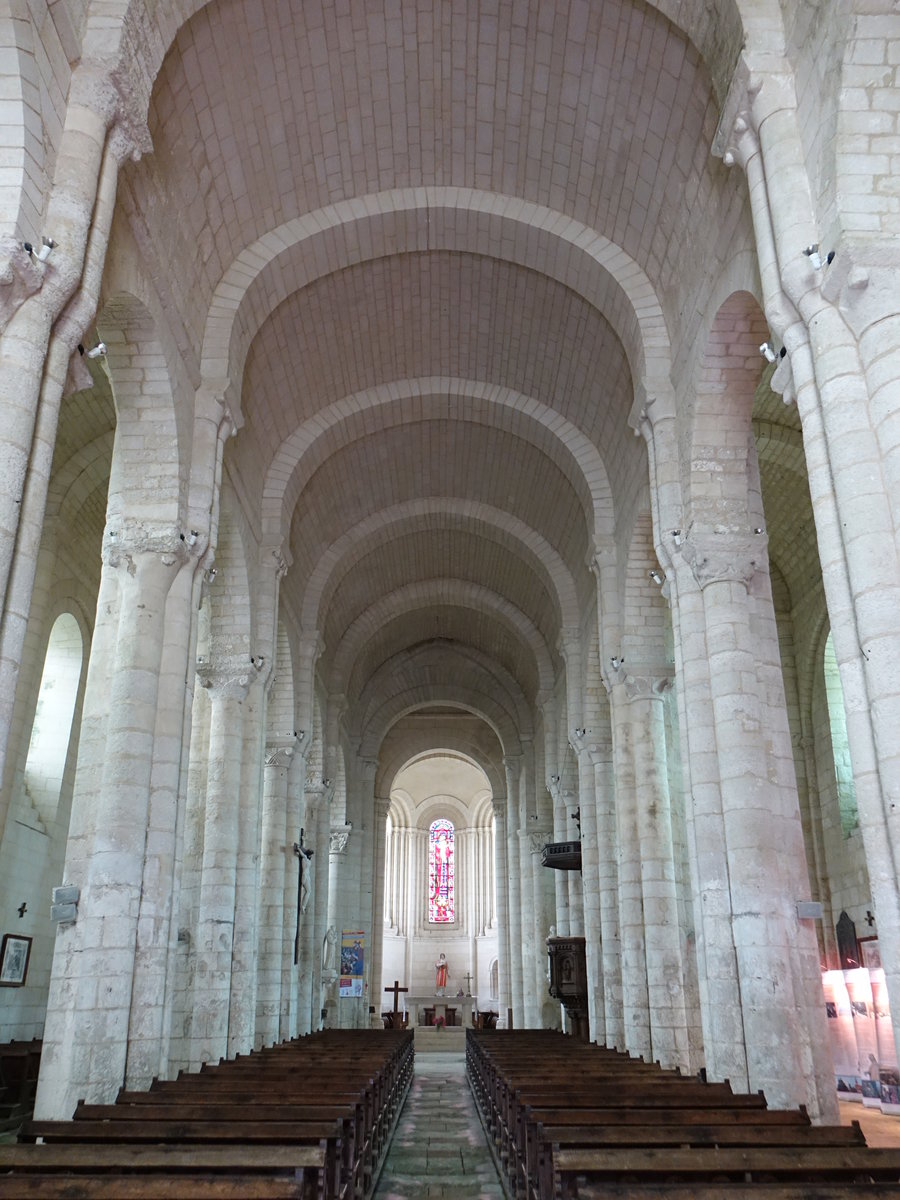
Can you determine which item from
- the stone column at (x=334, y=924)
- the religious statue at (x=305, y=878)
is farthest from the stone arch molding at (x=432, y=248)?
the stone column at (x=334, y=924)

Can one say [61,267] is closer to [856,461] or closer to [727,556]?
[856,461]

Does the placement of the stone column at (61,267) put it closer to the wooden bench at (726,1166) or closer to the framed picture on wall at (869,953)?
the wooden bench at (726,1166)

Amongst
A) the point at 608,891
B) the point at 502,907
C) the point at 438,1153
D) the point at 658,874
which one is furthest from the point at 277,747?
the point at 502,907

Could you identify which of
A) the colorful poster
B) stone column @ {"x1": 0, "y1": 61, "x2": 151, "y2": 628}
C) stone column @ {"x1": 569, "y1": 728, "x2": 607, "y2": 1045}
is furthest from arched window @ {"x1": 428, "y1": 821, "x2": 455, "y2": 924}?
stone column @ {"x1": 0, "y1": 61, "x2": 151, "y2": 628}

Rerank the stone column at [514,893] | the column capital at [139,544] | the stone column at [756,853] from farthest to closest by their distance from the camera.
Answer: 1. the stone column at [514,893]
2. the column capital at [139,544]
3. the stone column at [756,853]

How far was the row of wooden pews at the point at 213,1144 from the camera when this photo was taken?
15.5 feet

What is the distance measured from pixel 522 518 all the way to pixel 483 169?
29.8ft

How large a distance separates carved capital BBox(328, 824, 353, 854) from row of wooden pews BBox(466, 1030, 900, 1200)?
20988 millimetres

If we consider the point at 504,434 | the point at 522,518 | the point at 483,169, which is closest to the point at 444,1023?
the point at 522,518

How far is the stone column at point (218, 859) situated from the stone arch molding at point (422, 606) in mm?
10653

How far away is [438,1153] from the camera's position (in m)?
11.1

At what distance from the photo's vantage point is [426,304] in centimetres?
1617

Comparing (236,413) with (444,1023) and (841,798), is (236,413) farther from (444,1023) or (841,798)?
(444,1023)

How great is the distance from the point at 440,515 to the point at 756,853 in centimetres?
1407
